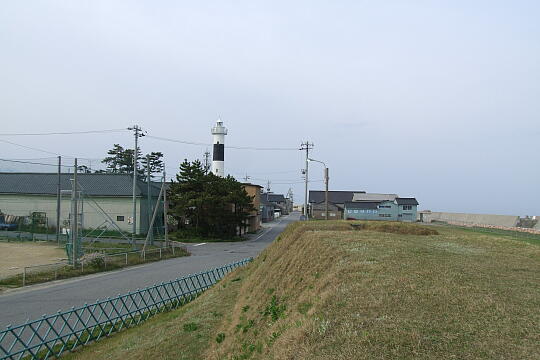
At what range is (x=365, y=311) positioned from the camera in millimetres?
5480

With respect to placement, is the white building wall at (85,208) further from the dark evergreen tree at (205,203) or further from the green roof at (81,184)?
the dark evergreen tree at (205,203)

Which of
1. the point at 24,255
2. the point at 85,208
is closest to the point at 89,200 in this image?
the point at 85,208

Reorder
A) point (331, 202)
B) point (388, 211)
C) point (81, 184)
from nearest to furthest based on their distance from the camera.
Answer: point (81, 184)
point (388, 211)
point (331, 202)

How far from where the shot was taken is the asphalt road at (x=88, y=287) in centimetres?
1376

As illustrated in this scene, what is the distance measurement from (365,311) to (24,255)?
1040 inches

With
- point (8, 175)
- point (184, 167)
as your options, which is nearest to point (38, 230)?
point (8, 175)

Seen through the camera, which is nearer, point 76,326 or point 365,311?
point 365,311

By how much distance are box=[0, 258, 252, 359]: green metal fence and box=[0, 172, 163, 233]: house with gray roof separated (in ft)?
79.4

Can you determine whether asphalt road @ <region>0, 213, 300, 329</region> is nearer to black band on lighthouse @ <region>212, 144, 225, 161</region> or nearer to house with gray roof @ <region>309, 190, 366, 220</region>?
black band on lighthouse @ <region>212, 144, 225, 161</region>

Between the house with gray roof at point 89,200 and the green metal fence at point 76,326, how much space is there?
24.2 metres

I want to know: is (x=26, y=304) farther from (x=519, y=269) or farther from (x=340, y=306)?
(x=519, y=269)

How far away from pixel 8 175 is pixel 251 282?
131ft

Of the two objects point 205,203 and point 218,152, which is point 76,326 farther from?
point 218,152

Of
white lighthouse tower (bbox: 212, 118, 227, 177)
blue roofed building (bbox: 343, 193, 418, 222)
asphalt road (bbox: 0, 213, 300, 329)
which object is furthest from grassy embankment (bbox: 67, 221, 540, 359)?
blue roofed building (bbox: 343, 193, 418, 222)
